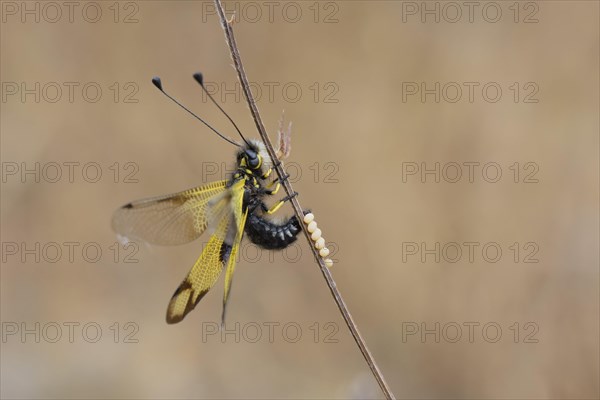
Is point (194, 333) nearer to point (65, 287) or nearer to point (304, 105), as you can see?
point (65, 287)

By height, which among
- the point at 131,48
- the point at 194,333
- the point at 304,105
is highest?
the point at 131,48

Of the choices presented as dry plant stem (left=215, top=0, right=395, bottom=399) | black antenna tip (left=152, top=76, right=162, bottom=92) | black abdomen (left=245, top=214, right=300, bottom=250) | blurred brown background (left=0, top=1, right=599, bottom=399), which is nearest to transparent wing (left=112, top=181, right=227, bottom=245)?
black abdomen (left=245, top=214, right=300, bottom=250)

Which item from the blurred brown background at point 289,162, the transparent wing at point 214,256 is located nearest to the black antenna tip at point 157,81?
the transparent wing at point 214,256

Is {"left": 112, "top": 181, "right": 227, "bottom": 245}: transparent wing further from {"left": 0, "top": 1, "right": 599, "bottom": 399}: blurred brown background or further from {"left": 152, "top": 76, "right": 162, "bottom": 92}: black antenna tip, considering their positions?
{"left": 0, "top": 1, "right": 599, "bottom": 399}: blurred brown background

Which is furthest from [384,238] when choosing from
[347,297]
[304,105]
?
[304,105]

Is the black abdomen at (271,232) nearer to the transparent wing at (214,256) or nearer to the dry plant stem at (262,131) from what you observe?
the transparent wing at (214,256)

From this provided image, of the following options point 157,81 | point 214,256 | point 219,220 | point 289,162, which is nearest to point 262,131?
point 157,81

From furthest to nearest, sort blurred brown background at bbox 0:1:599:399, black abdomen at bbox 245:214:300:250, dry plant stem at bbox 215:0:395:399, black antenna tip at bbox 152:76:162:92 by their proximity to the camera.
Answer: blurred brown background at bbox 0:1:599:399 < black abdomen at bbox 245:214:300:250 < black antenna tip at bbox 152:76:162:92 < dry plant stem at bbox 215:0:395:399
